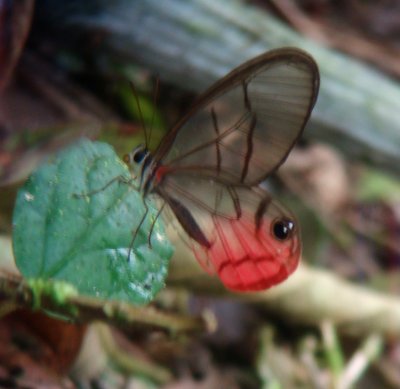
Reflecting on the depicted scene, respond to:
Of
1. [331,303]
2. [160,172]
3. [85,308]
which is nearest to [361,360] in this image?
[331,303]

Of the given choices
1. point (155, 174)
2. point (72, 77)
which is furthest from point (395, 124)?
point (155, 174)

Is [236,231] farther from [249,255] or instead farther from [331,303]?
[331,303]

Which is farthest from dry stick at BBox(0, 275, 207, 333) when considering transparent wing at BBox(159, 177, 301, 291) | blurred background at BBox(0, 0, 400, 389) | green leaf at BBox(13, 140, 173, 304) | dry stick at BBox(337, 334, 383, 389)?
dry stick at BBox(337, 334, 383, 389)

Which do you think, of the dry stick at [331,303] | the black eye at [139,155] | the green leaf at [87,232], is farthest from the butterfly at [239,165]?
the dry stick at [331,303]

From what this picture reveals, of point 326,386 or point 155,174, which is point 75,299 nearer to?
point 155,174

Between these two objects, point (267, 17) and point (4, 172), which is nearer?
point (4, 172)

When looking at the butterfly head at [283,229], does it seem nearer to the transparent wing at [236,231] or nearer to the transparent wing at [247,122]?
the transparent wing at [236,231]

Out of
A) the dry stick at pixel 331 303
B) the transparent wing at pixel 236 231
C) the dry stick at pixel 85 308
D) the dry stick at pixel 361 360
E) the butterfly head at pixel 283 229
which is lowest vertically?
the dry stick at pixel 361 360
